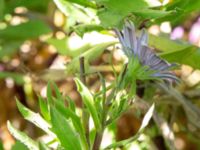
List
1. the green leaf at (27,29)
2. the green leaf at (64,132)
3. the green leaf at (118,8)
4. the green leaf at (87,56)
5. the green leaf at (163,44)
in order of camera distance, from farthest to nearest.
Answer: the green leaf at (27,29) < the green leaf at (163,44) < the green leaf at (87,56) < the green leaf at (118,8) < the green leaf at (64,132)

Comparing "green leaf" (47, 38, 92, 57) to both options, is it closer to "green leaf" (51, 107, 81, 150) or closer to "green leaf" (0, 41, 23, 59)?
"green leaf" (0, 41, 23, 59)

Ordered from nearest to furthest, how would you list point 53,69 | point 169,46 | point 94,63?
point 169,46 < point 53,69 < point 94,63

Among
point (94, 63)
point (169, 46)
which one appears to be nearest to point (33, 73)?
point (94, 63)

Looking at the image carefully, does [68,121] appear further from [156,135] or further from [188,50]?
[156,135]

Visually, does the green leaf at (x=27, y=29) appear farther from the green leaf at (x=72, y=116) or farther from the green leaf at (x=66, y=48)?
the green leaf at (x=72, y=116)

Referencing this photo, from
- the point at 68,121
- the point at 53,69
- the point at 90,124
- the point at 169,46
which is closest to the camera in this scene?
the point at 68,121

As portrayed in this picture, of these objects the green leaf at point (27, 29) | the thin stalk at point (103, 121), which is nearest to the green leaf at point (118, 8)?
the thin stalk at point (103, 121)
